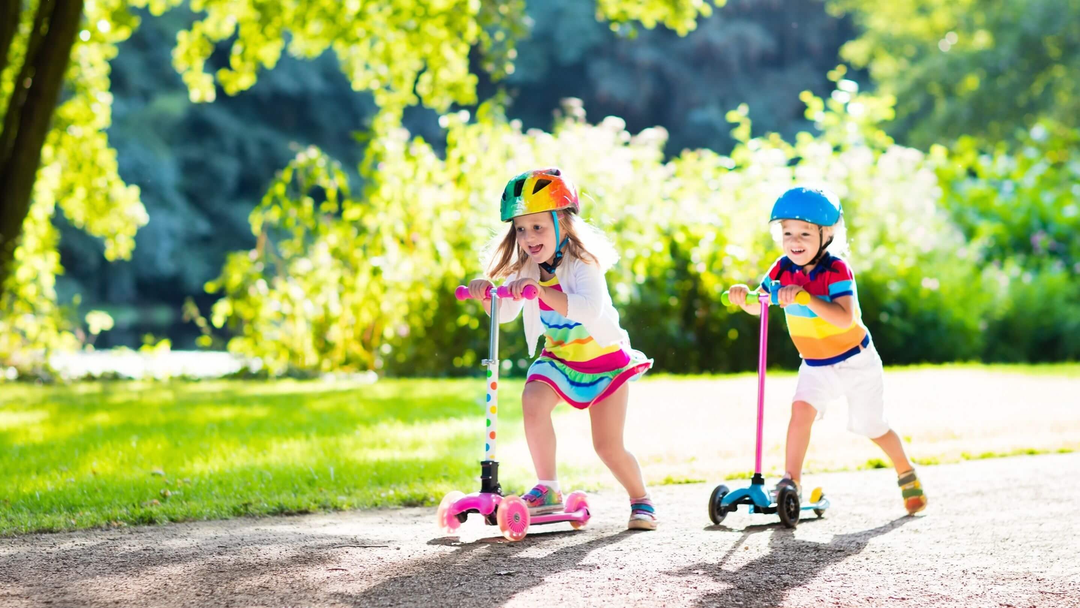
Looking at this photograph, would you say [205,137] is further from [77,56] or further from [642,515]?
[642,515]

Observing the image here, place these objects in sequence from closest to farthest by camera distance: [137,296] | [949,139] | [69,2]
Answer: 1. [69,2]
2. [949,139]
3. [137,296]

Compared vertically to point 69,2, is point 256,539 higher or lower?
lower

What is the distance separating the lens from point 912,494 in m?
4.84

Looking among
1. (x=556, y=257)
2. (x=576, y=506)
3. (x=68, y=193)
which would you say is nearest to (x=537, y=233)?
(x=556, y=257)

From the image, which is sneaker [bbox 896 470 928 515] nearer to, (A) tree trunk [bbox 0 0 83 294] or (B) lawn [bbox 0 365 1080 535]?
(B) lawn [bbox 0 365 1080 535]

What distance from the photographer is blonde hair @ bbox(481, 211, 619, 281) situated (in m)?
4.42

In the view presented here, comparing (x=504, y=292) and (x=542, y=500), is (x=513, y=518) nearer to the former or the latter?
(x=542, y=500)

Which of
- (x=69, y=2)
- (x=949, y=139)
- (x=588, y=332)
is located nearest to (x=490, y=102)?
(x=69, y=2)

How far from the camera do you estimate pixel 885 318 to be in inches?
442

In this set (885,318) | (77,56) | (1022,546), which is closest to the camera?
(1022,546)

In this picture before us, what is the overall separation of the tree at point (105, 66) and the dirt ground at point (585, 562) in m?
6.18

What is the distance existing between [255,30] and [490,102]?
2.44 metres

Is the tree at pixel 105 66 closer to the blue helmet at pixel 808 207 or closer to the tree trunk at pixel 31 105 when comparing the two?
the tree trunk at pixel 31 105

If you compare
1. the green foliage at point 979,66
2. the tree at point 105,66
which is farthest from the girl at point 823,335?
the green foliage at point 979,66
